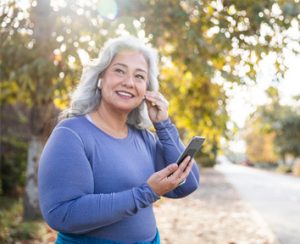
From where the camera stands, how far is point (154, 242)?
2.17m

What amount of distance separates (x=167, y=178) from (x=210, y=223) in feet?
22.2

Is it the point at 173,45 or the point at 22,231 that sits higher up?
the point at 173,45

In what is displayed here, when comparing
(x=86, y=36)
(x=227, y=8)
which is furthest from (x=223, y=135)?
(x=86, y=36)

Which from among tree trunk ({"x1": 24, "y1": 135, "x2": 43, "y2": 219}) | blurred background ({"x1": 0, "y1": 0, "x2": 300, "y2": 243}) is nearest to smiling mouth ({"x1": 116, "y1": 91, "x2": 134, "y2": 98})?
blurred background ({"x1": 0, "y1": 0, "x2": 300, "y2": 243})

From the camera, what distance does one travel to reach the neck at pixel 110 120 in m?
2.09

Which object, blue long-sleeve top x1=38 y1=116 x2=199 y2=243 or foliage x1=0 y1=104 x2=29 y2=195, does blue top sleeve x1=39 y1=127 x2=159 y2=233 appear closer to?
blue long-sleeve top x1=38 y1=116 x2=199 y2=243

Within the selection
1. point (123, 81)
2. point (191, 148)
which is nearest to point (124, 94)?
point (123, 81)

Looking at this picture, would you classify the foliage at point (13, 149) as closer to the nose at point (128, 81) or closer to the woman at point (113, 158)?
the woman at point (113, 158)

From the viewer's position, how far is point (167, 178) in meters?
1.82

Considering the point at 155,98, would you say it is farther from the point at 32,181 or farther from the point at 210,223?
the point at 210,223

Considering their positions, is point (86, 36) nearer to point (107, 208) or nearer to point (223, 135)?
point (223, 135)

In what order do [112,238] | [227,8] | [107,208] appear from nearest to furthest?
[107,208]
[112,238]
[227,8]

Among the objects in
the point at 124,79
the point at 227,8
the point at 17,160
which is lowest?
the point at 17,160

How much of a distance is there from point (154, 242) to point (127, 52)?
3.00ft
